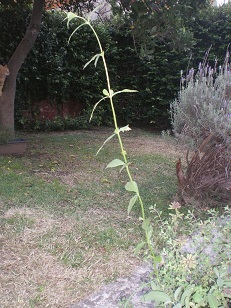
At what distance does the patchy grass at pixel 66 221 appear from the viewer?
2225 millimetres

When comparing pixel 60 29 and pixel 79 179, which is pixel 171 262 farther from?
pixel 60 29

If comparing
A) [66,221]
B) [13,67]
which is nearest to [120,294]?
[66,221]

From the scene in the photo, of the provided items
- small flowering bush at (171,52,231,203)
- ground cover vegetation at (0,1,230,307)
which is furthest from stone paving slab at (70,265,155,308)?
small flowering bush at (171,52,231,203)

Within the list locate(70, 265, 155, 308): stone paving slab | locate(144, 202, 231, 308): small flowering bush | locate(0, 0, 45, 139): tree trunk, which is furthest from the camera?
locate(0, 0, 45, 139): tree trunk

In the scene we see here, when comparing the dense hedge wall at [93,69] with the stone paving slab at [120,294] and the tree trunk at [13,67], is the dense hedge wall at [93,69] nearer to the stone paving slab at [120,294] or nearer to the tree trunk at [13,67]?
the tree trunk at [13,67]

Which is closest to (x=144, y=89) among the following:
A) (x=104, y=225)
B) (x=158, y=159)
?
(x=158, y=159)

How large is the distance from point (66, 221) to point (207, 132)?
158 centimetres

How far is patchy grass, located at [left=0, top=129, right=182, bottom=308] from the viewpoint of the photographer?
2225mm

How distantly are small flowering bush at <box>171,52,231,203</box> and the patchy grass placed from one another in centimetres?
40

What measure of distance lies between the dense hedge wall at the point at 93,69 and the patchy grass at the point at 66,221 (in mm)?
2526

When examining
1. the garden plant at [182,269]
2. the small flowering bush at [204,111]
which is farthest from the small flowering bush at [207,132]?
the garden plant at [182,269]

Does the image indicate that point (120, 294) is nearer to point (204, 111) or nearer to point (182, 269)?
point (182, 269)

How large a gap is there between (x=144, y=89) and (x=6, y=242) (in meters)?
7.05

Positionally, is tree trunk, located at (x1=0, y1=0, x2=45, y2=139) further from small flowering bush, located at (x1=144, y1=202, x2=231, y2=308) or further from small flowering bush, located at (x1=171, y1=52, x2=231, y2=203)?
small flowering bush, located at (x1=144, y1=202, x2=231, y2=308)
